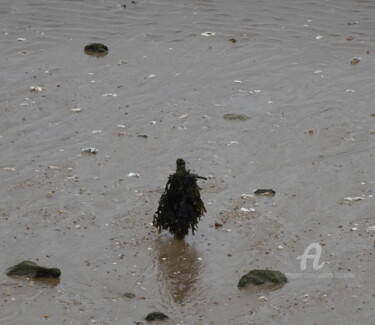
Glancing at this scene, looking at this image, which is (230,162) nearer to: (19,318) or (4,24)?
(19,318)

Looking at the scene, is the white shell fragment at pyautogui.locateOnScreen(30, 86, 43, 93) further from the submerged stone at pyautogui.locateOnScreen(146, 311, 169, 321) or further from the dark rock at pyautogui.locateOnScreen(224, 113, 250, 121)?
the submerged stone at pyautogui.locateOnScreen(146, 311, 169, 321)

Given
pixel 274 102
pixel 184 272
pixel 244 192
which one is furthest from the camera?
pixel 274 102

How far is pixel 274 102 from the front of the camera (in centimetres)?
1576

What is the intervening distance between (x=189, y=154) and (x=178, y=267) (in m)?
3.02

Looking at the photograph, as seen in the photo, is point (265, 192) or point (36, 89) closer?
point (265, 192)

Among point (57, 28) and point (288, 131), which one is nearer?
point (288, 131)

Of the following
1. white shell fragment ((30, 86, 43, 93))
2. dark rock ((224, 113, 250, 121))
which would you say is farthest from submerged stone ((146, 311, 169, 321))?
white shell fragment ((30, 86, 43, 93))

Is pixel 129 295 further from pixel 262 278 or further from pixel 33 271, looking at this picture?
pixel 262 278

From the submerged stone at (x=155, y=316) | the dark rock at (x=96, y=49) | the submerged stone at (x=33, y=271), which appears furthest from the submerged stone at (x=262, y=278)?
the dark rock at (x=96, y=49)

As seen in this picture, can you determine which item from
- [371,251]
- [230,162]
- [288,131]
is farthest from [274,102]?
[371,251]

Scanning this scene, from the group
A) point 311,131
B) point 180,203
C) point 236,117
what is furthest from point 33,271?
point 311,131

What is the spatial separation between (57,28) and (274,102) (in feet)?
17.4

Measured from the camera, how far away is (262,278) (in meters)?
10.7

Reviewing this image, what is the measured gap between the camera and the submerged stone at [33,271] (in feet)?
35.2
